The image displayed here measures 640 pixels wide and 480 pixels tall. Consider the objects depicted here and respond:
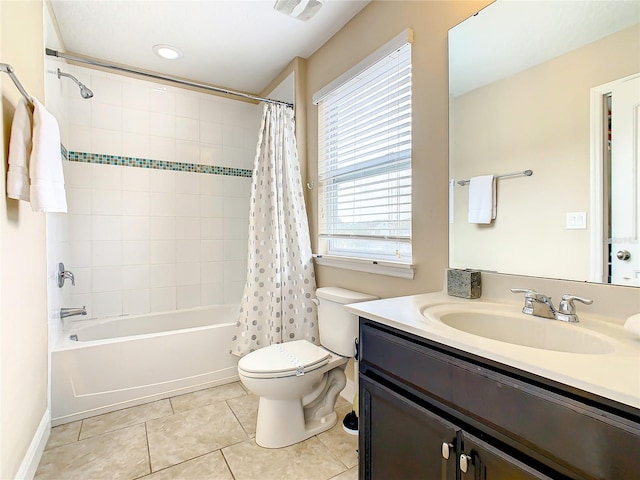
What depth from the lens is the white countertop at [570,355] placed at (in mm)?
A: 614

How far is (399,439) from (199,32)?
257 cm

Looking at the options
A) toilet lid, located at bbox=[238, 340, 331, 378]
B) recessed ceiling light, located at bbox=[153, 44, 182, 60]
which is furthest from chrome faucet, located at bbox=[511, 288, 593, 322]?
recessed ceiling light, located at bbox=[153, 44, 182, 60]

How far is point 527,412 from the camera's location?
28.3 inches

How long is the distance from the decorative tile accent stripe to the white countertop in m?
2.41

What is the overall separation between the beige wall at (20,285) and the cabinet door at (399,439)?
132 cm

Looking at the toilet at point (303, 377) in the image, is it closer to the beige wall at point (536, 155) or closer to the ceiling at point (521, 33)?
the beige wall at point (536, 155)

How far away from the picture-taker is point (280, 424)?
1691mm

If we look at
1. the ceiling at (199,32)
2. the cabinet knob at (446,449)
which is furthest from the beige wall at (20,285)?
the cabinet knob at (446,449)

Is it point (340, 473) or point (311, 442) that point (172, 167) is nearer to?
point (311, 442)

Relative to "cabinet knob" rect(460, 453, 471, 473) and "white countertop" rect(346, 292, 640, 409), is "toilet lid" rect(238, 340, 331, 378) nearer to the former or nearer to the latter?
"white countertop" rect(346, 292, 640, 409)

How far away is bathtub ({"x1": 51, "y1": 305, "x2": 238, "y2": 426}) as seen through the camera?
1.94 metres

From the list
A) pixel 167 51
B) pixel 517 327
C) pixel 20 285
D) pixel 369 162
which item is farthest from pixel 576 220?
pixel 167 51

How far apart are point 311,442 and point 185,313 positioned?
1.70 m

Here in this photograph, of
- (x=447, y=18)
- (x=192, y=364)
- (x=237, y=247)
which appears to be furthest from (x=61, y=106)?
(x=447, y=18)
